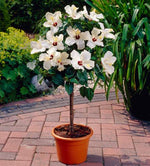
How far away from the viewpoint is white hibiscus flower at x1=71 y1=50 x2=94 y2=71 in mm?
2254

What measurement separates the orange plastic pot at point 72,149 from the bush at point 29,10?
4.15m

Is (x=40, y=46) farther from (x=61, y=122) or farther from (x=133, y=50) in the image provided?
(x=61, y=122)

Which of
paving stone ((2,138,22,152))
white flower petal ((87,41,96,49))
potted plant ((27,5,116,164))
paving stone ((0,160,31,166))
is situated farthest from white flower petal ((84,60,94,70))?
paving stone ((2,138,22,152))

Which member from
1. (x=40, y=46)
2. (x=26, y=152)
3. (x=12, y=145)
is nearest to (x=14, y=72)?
(x=12, y=145)

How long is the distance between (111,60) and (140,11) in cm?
106

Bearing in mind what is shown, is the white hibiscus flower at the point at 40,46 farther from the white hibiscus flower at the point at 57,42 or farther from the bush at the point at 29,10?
the bush at the point at 29,10

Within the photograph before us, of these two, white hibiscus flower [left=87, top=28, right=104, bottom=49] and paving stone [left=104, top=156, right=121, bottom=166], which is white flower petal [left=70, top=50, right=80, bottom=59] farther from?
paving stone [left=104, top=156, right=121, bottom=166]

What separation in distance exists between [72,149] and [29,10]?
14.3 feet

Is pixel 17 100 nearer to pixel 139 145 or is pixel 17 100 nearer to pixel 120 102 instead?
pixel 120 102

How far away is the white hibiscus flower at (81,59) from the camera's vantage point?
2254mm

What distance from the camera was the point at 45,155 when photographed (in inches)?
110

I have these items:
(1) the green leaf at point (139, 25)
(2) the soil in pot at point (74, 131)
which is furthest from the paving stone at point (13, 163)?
(1) the green leaf at point (139, 25)

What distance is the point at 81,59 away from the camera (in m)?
2.27

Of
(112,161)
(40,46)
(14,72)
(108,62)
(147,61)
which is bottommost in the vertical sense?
(112,161)
